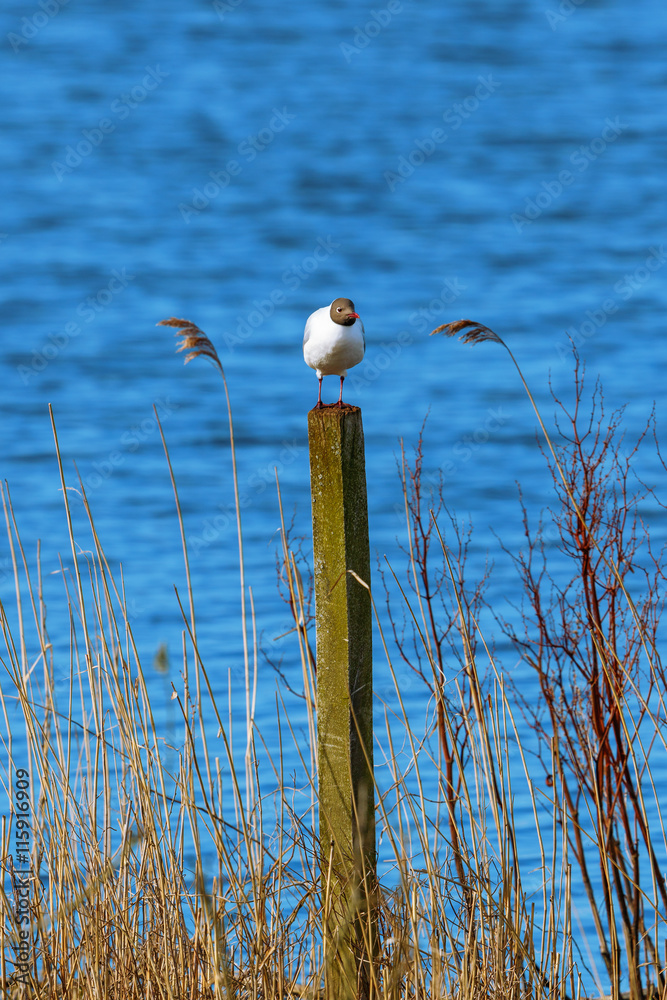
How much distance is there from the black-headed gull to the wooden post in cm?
17

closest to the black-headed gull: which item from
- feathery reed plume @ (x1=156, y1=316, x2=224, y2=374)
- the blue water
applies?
feathery reed plume @ (x1=156, y1=316, x2=224, y2=374)

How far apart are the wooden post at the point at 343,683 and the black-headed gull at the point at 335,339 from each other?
0.17 m

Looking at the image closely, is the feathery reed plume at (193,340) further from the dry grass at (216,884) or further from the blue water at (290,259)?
the blue water at (290,259)

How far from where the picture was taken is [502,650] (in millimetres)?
6871

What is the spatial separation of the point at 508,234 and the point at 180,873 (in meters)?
14.6

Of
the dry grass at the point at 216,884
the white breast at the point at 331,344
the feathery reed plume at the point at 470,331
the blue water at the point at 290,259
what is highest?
the blue water at the point at 290,259

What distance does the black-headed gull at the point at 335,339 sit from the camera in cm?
272

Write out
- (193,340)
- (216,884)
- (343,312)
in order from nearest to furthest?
(193,340) → (343,312) → (216,884)

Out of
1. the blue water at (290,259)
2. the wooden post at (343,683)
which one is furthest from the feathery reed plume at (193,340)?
the blue water at (290,259)

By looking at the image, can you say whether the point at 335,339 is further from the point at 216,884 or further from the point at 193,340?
the point at 216,884

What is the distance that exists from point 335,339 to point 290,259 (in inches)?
510

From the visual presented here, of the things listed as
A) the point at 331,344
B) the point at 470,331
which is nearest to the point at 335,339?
the point at 331,344

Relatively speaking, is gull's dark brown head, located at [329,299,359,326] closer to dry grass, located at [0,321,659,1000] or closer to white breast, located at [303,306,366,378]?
white breast, located at [303,306,366,378]

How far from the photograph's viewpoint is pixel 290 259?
15.4m
